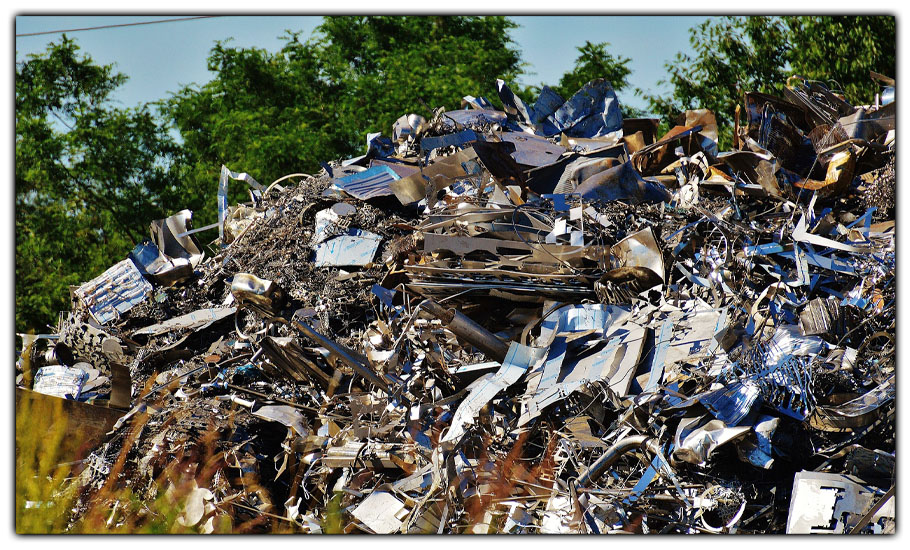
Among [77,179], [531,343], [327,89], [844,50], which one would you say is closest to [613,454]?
[531,343]

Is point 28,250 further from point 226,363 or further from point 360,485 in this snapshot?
point 360,485

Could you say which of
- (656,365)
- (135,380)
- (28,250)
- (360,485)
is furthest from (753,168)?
(28,250)

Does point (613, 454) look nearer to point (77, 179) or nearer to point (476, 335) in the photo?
point (476, 335)

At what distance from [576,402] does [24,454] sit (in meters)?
2.94

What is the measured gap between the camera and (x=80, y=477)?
4879 mm

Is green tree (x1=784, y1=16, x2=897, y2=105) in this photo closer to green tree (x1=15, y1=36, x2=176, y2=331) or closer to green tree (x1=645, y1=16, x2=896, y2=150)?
green tree (x1=645, y1=16, x2=896, y2=150)

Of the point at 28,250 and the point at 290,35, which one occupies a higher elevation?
the point at 290,35

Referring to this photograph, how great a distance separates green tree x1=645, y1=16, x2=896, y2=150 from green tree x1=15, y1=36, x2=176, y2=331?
356 inches

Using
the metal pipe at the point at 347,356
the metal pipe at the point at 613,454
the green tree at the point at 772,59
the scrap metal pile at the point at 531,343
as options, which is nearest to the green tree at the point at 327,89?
the green tree at the point at 772,59

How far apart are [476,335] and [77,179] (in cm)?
1116

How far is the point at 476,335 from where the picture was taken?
4.66m

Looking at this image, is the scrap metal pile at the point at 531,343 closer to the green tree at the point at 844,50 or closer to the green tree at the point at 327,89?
the green tree at the point at 844,50

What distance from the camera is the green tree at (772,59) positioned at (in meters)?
8.62

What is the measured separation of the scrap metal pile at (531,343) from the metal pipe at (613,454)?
1cm
